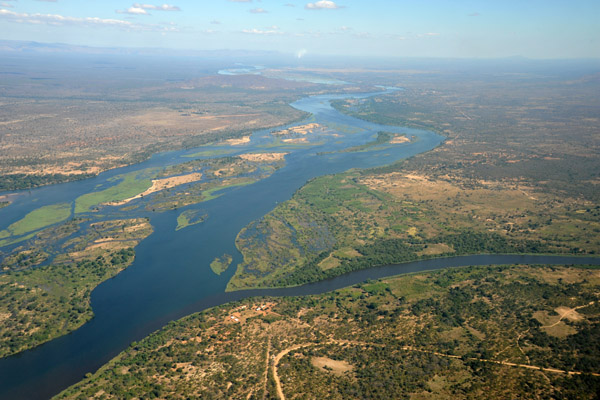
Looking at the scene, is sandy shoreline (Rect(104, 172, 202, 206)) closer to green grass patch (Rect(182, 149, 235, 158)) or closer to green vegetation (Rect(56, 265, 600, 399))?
green grass patch (Rect(182, 149, 235, 158))

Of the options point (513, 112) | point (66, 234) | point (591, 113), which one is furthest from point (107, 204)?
point (591, 113)

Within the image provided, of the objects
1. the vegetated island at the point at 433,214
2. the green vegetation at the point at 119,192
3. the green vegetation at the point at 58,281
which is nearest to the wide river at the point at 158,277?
the green vegetation at the point at 58,281

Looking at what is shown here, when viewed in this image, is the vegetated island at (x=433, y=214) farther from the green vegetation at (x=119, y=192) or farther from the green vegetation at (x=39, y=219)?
the green vegetation at (x=39, y=219)

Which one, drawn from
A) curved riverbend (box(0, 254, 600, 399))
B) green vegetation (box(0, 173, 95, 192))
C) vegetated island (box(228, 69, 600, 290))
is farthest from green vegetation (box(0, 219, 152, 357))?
green vegetation (box(0, 173, 95, 192))

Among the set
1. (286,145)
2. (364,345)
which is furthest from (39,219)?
(286,145)

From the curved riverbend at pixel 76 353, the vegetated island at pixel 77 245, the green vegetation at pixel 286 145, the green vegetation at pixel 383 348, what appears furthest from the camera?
the green vegetation at pixel 286 145

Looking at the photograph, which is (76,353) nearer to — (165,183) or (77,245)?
(77,245)
